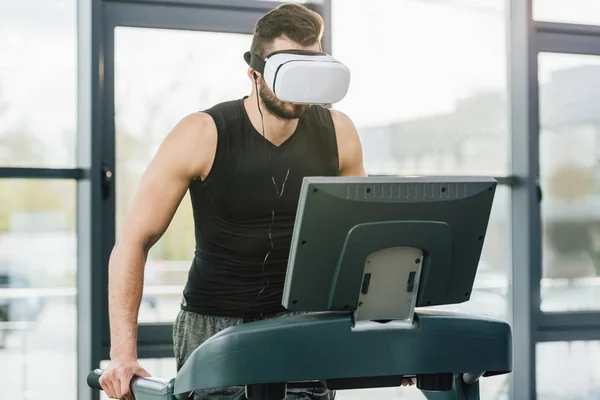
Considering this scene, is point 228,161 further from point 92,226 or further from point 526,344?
point 526,344

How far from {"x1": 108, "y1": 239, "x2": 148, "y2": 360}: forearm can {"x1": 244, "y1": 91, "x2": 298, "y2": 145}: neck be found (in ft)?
1.23

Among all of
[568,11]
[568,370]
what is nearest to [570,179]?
[568,11]

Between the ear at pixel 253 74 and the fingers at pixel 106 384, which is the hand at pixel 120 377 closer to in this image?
the fingers at pixel 106 384

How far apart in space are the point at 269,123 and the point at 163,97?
1440 millimetres

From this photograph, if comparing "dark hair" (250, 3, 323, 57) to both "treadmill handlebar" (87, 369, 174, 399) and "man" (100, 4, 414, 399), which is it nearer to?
"man" (100, 4, 414, 399)

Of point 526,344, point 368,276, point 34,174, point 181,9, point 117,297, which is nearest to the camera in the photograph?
point 368,276

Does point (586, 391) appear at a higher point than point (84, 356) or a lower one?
lower

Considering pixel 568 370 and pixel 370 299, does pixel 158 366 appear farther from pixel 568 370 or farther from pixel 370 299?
pixel 370 299

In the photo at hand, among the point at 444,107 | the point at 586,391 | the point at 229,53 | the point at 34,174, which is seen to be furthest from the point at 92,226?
the point at 586,391

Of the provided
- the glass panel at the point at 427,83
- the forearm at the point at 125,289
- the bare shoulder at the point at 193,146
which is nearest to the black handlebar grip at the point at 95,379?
the forearm at the point at 125,289

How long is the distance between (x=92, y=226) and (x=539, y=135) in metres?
2.00

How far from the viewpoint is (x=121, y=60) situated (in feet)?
10.1

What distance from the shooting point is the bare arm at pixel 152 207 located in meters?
1.66

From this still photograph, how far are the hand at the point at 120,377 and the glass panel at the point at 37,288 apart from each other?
162 cm
